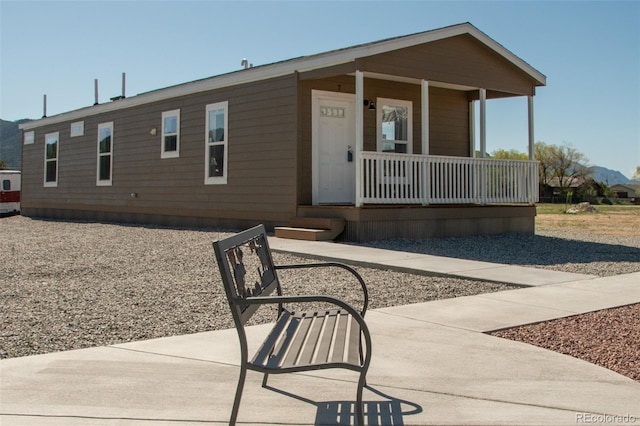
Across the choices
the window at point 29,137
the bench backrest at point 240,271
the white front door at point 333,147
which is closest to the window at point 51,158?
the window at point 29,137

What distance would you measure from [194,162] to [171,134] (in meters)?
1.24

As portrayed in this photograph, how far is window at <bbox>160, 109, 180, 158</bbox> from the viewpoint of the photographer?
14.9m

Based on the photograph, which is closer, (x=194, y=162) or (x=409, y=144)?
(x=409, y=144)

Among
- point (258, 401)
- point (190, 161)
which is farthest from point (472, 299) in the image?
point (190, 161)

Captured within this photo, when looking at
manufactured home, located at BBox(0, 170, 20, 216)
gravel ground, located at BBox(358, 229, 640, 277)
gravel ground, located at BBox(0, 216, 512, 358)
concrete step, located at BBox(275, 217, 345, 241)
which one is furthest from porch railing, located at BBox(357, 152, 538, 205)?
manufactured home, located at BBox(0, 170, 20, 216)

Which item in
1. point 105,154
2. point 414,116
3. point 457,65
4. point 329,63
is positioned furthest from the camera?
point 105,154

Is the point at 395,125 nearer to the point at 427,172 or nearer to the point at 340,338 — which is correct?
the point at 427,172

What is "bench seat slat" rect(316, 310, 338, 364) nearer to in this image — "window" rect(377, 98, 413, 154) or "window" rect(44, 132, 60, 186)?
"window" rect(377, 98, 413, 154)

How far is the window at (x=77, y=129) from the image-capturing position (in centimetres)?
1873

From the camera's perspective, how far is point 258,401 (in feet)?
9.85

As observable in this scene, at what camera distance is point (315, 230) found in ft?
35.3

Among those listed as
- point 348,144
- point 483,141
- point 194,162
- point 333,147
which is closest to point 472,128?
point 483,141

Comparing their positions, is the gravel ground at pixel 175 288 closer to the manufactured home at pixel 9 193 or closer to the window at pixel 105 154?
the window at pixel 105 154

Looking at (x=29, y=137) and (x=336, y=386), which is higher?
(x=29, y=137)
